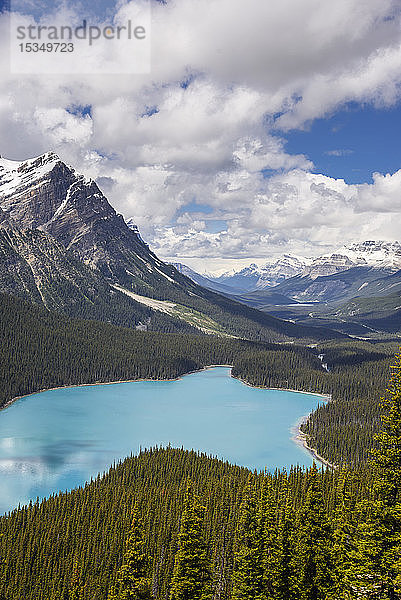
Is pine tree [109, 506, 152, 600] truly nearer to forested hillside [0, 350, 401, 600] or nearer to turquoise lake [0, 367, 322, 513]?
forested hillside [0, 350, 401, 600]

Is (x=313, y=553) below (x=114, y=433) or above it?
above

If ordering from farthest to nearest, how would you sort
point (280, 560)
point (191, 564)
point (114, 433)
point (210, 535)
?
point (114, 433)
point (210, 535)
point (191, 564)
point (280, 560)

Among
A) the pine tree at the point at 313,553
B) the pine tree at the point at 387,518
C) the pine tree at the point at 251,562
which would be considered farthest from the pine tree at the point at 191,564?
the pine tree at the point at 387,518

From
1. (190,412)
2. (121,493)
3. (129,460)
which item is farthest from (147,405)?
(121,493)

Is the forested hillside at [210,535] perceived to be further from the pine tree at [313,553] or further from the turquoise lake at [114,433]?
the turquoise lake at [114,433]

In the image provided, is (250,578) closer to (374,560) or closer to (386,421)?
(374,560)

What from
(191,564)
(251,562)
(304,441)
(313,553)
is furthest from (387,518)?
(304,441)

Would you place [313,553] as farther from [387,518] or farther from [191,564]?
[387,518]
